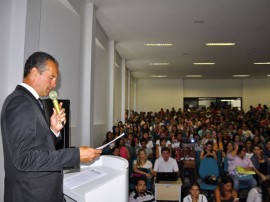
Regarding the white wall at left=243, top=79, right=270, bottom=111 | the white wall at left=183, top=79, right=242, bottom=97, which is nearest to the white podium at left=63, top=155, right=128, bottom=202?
the white wall at left=183, top=79, right=242, bottom=97

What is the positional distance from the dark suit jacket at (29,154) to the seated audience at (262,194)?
3530 mm

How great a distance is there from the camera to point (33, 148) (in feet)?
4.30

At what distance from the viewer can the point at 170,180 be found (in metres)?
5.16

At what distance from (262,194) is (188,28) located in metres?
4.33

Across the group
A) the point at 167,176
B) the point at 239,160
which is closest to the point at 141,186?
the point at 167,176

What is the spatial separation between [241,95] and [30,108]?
1817 centimetres

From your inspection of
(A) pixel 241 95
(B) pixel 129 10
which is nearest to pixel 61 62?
(B) pixel 129 10

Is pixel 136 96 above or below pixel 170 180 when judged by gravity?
above

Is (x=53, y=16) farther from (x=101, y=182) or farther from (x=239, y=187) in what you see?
(x=239, y=187)

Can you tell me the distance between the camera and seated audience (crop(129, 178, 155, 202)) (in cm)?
464

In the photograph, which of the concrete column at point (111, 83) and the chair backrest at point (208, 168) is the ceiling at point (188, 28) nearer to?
the concrete column at point (111, 83)

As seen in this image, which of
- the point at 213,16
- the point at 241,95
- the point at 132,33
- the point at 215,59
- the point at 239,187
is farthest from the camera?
the point at 241,95

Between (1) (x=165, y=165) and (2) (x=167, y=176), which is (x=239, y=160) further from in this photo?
(2) (x=167, y=176)

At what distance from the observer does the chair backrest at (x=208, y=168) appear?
5.57 meters
